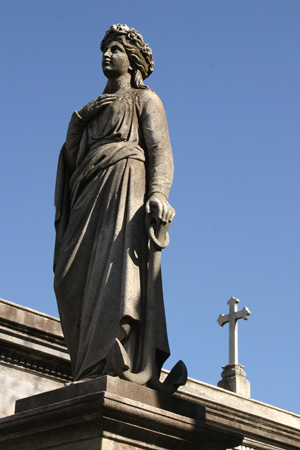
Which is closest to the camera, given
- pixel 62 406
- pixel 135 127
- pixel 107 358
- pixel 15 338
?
pixel 62 406

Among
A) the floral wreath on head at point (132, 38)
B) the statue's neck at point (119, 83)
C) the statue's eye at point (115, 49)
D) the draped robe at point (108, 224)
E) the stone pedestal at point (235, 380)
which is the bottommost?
the draped robe at point (108, 224)

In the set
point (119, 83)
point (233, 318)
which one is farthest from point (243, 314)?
point (119, 83)

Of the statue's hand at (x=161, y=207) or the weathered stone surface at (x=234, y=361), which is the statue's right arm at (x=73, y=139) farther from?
the weathered stone surface at (x=234, y=361)

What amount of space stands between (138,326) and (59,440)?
999 mm

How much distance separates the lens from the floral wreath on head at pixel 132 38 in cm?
703

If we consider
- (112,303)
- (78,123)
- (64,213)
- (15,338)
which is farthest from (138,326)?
(15,338)

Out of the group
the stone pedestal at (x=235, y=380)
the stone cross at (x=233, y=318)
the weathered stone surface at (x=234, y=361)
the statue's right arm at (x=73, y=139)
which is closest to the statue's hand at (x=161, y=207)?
the statue's right arm at (x=73, y=139)

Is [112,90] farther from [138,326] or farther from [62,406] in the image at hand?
[62,406]

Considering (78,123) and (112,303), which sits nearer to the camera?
(112,303)

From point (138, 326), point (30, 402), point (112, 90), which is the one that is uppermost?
point (112, 90)

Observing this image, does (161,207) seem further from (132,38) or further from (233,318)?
(233,318)

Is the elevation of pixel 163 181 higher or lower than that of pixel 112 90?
lower

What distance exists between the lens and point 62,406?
525cm

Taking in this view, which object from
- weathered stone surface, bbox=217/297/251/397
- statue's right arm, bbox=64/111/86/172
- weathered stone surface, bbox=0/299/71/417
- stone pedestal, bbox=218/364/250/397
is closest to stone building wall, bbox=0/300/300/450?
weathered stone surface, bbox=0/299/71/417
